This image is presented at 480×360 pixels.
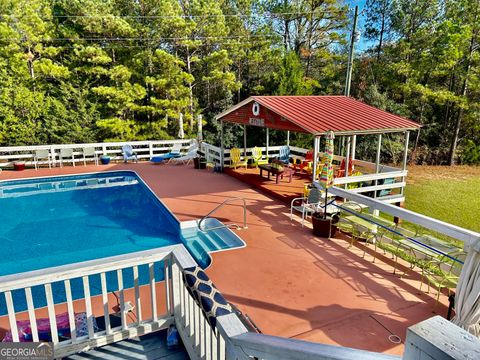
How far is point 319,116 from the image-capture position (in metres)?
9.23

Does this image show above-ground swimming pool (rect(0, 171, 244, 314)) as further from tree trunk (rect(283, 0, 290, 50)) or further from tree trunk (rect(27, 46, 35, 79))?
tree trunk (rect(283, 0, 290, 50))

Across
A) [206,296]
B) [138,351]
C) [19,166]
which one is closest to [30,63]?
[19,166]

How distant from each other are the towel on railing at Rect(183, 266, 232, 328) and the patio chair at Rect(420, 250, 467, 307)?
3188 millimetres

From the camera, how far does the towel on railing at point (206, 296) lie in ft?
6.78

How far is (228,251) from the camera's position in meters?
6.03

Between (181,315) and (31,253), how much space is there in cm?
513

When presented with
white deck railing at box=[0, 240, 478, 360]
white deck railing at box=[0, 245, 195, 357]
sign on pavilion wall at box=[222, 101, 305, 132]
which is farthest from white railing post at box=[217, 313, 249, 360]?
sign on pavilion wall at box=[222, 101, 305, 132]

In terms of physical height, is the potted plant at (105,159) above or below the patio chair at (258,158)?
below

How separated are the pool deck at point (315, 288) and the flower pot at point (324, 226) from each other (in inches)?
6.2

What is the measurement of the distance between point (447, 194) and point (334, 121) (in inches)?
286

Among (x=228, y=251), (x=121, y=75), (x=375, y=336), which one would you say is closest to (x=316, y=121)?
(x=228, y=251)

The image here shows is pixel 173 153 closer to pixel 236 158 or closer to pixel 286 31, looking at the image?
pixel 236 158

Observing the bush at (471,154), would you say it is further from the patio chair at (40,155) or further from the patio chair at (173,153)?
the patio chair at (40,155)

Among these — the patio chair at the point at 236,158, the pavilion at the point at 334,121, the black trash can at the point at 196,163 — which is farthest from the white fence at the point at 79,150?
the pavilion at the point at 334,121
